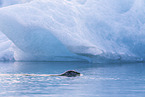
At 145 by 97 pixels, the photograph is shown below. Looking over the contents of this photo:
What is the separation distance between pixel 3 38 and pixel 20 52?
35.3 ft

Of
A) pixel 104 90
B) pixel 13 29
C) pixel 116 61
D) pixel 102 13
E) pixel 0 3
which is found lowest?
pixel 104 90

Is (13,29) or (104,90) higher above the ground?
(13,29)

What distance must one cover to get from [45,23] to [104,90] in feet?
49.6

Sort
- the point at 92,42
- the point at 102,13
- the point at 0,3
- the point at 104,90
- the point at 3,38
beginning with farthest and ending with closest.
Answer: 1. the point at 0,3
2. the point at 3,38
3. the point at 102,13
4. the point at 92,42
5. the point at 104,90

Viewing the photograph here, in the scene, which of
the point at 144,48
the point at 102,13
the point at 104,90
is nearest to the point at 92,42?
the point at 102,13

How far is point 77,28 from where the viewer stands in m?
26.9

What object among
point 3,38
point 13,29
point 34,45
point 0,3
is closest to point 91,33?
point 34,45

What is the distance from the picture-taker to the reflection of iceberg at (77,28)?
2561 cm

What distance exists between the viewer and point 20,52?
101 ft

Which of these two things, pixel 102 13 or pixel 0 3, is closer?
pixel 102 13

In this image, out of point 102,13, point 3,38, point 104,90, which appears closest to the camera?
point 104,90

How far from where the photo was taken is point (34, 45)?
2758 cm

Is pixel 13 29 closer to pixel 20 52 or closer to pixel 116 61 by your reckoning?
pixel 20 52

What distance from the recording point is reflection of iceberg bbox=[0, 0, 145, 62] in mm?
25609
